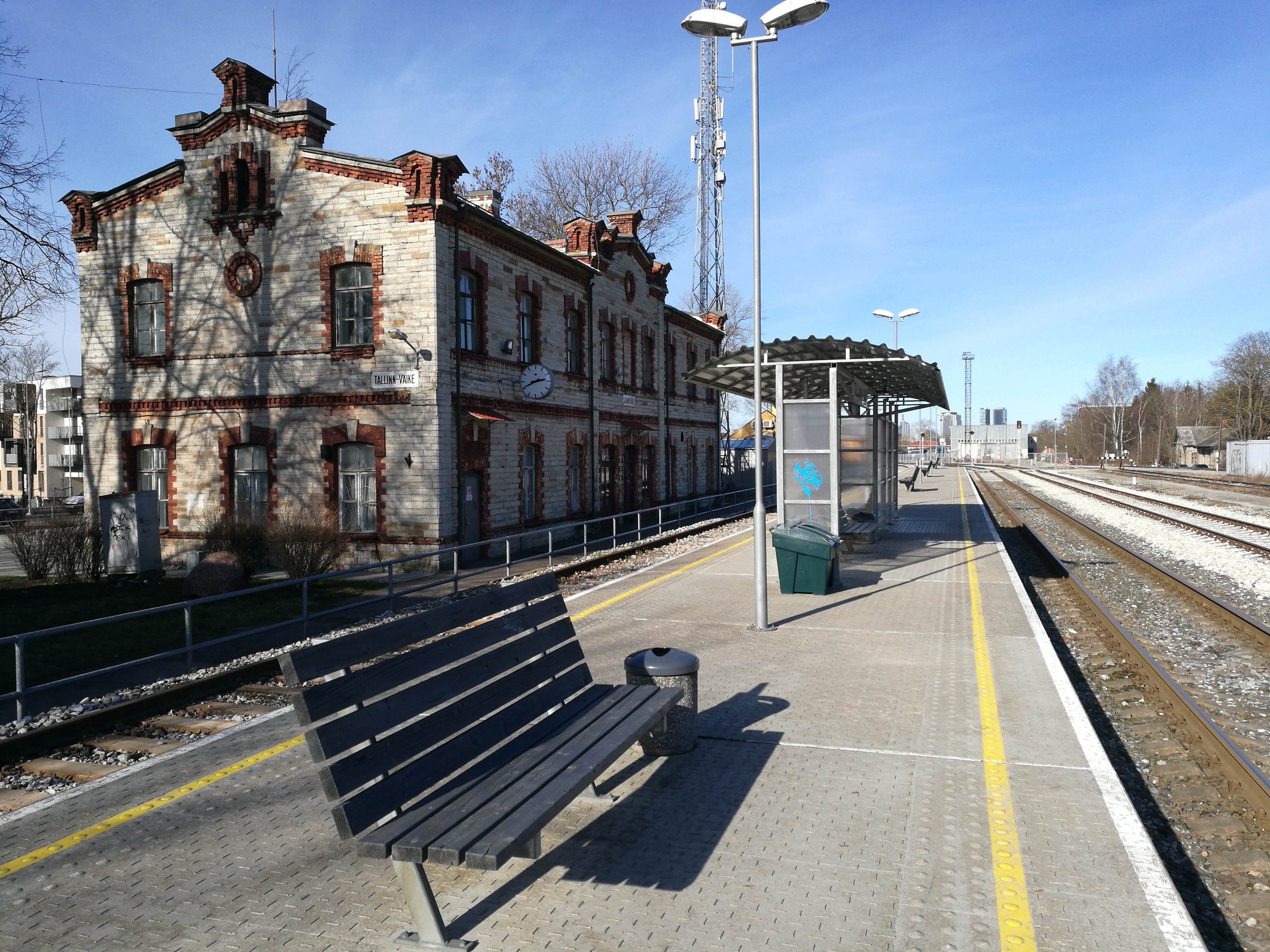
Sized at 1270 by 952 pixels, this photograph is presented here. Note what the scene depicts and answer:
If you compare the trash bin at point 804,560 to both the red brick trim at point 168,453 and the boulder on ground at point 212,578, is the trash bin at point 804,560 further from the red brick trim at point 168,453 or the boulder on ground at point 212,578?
the red brick trim at point 168,453

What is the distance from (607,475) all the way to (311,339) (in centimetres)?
1067

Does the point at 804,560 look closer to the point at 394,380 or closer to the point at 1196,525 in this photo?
the point at 394,380

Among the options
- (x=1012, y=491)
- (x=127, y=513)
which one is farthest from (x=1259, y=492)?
(x=127, y=513)

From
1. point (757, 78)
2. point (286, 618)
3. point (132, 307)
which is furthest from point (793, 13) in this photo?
point (132, 307)

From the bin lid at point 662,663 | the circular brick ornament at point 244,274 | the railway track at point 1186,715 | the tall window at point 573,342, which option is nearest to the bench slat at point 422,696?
the bin lid at point 662,663

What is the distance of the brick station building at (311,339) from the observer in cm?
1822

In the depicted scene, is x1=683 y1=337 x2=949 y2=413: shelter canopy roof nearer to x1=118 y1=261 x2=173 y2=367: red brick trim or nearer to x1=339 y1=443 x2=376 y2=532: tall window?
x1=339 y1=443 x2=376 y2=532: tall window

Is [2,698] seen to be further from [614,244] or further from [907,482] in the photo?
[907,482]

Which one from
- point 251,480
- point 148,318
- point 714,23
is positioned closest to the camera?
point 714,23

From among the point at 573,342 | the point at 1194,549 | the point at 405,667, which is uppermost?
the point at 573,342

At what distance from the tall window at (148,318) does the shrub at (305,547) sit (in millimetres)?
8081

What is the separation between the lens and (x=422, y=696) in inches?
160

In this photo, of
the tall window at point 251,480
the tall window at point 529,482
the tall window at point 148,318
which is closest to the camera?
the tall window at point 251,480

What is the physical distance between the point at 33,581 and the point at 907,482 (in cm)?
3975
